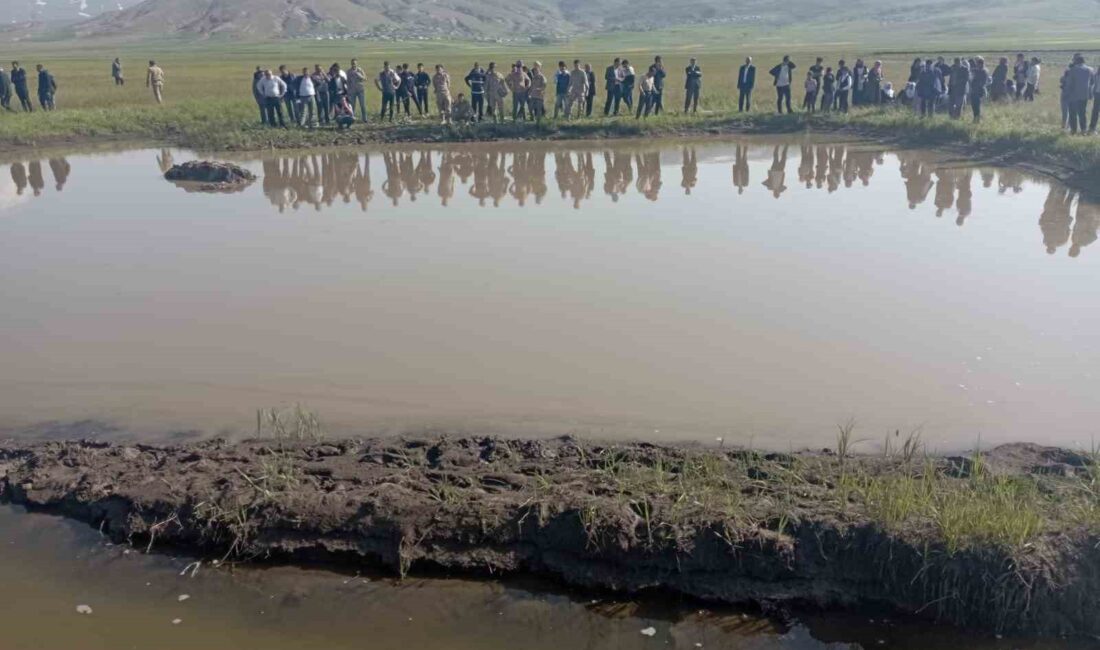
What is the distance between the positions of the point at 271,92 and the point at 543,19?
367 ft

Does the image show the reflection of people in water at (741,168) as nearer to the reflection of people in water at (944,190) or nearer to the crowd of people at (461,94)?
the reflection of people in water at (944,190)

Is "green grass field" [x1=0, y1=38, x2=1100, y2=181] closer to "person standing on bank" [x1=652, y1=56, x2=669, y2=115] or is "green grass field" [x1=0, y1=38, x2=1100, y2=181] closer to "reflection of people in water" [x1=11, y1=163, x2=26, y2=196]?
"person standing on bank" [x1=652, y1=56, x2=669, y2=115]

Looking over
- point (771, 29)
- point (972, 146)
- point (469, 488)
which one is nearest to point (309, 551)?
point (469, 488)

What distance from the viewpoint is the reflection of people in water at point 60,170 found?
17.0 meters

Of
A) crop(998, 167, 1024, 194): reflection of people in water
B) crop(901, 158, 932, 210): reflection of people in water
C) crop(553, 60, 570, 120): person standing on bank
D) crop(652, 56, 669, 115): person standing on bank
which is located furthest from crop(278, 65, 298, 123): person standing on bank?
crop(998, 167, 1024, 194): reflection of people in water

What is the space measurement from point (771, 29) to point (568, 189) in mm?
94295

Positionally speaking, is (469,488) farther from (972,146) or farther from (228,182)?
(972,146)

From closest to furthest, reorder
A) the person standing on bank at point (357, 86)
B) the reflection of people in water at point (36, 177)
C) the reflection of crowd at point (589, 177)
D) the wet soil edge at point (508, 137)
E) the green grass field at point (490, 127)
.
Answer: the reflection of crowd at point (589, 177) → the reflection of people in water at point (36, 177) → the green grass field at point (490, 127) → the wet soil edge at point (508, 137) → the person standing on bank at point (357, 86)

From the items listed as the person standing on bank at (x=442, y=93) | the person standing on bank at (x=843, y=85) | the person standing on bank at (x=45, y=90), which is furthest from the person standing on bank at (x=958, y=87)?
the person standing on bank at (x=45, y=90)

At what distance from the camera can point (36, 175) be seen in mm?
18047

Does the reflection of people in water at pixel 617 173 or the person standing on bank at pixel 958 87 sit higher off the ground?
the person standing on bank at pixel 958 87

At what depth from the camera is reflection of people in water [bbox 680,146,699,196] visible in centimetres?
1595

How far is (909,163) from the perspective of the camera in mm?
17625

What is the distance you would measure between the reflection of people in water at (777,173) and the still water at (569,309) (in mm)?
150
